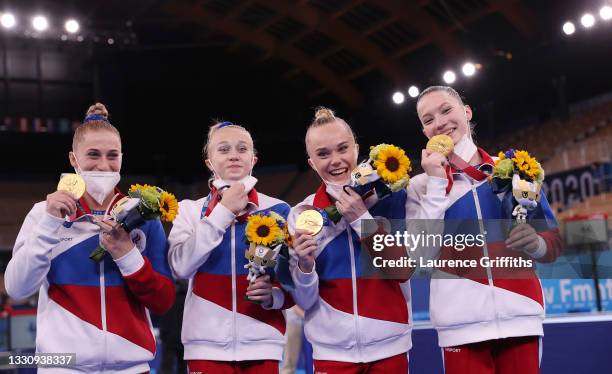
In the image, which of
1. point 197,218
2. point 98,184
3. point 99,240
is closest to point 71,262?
point 99,240

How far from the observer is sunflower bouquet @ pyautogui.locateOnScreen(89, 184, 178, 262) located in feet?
11.0

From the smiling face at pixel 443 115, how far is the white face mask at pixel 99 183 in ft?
5.33

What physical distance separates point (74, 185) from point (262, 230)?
0.90m

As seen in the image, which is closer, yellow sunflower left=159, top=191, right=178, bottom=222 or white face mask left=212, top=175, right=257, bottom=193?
yellow sunflower left=159, top=191, right=178, bottom=222

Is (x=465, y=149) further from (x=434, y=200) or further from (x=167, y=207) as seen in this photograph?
(x=167, y=207)

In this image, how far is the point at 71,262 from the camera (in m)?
3.46

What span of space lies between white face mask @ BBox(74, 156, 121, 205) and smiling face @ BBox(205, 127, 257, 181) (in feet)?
1.81

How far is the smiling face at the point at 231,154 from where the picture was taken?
3842 mm

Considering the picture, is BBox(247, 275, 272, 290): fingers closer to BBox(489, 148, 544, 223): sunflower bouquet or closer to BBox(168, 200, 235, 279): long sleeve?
BBox(168, 200, 235, 279): long sleeve

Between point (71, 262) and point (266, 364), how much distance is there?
1074 mm

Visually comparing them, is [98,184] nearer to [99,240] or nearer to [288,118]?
[99,240]

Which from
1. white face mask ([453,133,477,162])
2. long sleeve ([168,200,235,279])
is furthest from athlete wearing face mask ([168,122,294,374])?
white face mask ([453,133,477,162])

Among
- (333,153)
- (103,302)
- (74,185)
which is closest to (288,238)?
(333,153)

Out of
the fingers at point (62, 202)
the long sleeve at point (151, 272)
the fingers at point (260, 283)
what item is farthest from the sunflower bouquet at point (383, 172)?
the fingers at point (62, 202)
